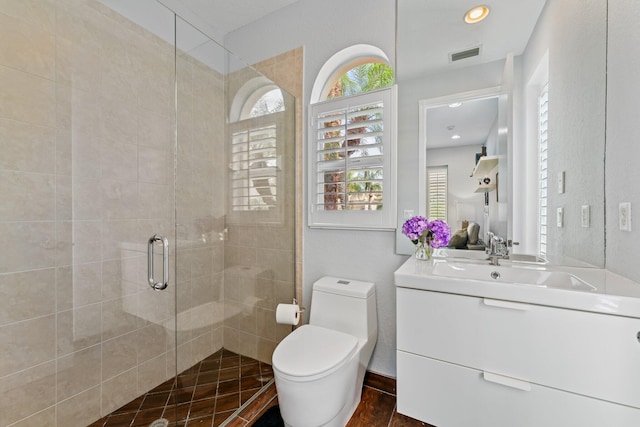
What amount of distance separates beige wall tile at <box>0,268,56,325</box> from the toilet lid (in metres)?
1.17

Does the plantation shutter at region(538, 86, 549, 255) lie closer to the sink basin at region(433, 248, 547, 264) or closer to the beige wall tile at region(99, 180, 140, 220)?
the sink basin at region(433, 248, 547, 264)

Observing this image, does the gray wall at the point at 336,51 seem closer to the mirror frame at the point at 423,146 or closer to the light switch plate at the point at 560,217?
the mirror frame at the point at 423,146

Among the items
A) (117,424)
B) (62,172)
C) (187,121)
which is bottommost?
(117,424)

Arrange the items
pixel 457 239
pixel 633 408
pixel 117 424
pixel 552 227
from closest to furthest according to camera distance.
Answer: pixel 633 408 < pixel 552 227 < pixel 117 424 < pixel 457 239

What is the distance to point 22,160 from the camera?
49.2 inches

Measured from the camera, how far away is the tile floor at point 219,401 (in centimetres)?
143

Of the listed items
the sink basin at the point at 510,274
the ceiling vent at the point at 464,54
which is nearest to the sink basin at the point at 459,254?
the sink basin at the point at 510,274

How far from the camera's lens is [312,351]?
1.33 metres

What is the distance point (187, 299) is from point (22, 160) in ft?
3.41

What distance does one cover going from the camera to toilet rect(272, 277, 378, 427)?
3.89ft

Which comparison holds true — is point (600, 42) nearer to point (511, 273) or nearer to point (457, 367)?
point (511, 273)

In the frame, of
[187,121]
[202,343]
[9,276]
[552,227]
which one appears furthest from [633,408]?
[9,276]

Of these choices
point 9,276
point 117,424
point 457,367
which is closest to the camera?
point 457,367

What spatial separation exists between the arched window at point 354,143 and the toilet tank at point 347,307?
0.41 m
